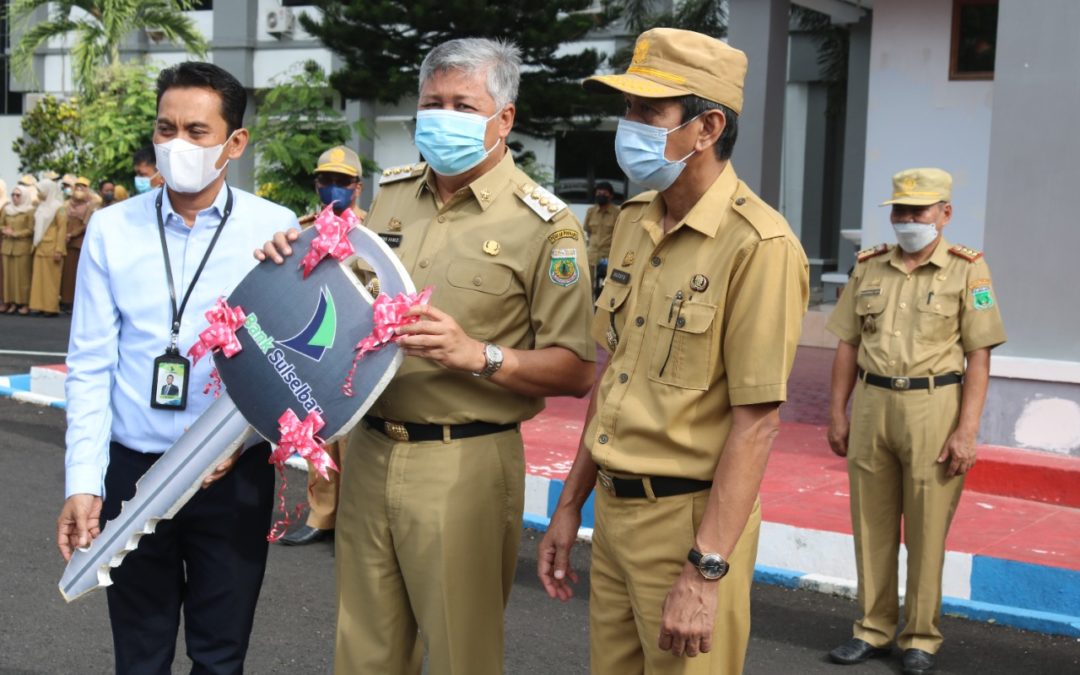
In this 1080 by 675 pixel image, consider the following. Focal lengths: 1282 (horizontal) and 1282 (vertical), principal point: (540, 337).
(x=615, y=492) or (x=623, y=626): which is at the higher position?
(x=615, y=492)

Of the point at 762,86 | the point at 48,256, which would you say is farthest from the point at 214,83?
the point at 48,256

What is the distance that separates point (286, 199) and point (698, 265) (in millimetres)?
10603

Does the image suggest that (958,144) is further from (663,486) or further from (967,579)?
(663,486)

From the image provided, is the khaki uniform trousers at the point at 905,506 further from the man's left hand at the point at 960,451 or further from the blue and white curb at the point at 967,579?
the blue and white curb at the point at 967,579

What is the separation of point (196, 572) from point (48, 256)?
52.6 ft

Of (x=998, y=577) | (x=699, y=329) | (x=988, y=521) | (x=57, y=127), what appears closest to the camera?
(x=699, y=329)

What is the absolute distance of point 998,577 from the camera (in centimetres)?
582

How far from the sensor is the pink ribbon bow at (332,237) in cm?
293

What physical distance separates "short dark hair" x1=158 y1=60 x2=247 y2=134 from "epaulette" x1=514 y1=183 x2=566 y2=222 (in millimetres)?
756

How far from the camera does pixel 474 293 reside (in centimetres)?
322

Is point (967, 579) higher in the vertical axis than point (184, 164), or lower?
lower

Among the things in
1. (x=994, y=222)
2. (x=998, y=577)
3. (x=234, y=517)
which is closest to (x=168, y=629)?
(x=234, y=517)

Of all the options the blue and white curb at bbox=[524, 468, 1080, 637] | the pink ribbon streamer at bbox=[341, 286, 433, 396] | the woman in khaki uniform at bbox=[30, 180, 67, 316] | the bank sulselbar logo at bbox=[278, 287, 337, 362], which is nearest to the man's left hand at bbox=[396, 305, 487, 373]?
the pink ribbon streamer at bbox=[341, 286, 433, 396]

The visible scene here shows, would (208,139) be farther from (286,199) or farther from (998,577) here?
(286,199)
